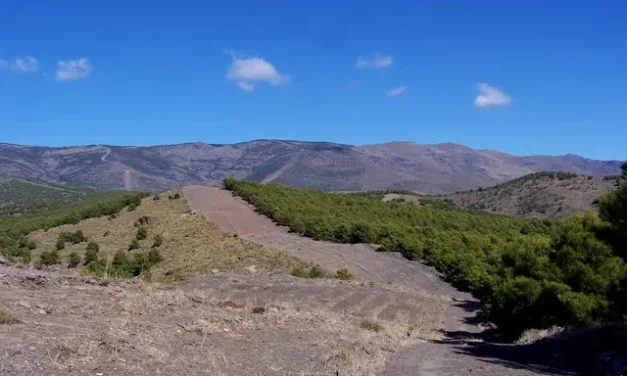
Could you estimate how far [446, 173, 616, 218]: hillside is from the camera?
113 m

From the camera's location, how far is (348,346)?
15.3 m

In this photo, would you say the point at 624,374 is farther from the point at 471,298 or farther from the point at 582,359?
the point at 471,298

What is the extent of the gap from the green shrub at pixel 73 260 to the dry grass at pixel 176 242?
111 centimetres

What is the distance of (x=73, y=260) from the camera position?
4934 cm

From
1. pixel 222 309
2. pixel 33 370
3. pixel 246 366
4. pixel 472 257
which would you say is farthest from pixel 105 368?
pixel 472 257

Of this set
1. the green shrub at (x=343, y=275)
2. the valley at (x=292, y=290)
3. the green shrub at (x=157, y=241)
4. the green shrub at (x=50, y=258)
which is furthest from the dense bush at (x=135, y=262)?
the green shrub at (x=343, y=275)

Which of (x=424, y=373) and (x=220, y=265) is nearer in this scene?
(x=424, y=373)

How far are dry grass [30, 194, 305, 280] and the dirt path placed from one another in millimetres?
1820

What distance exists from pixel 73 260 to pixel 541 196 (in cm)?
9532

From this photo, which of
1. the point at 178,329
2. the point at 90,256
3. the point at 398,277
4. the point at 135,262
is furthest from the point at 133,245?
the point at 178,329

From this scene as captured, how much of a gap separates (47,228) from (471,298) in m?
45.8

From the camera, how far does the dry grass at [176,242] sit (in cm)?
4466

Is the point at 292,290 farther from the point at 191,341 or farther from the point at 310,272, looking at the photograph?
the point at 191,341

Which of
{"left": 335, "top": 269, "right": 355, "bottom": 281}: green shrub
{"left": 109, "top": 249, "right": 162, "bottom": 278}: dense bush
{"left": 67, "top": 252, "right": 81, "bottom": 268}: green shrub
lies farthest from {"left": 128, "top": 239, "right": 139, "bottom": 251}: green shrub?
{"left": 335, "top": 269, "right": 355, "bottom": 281}: green shrub
